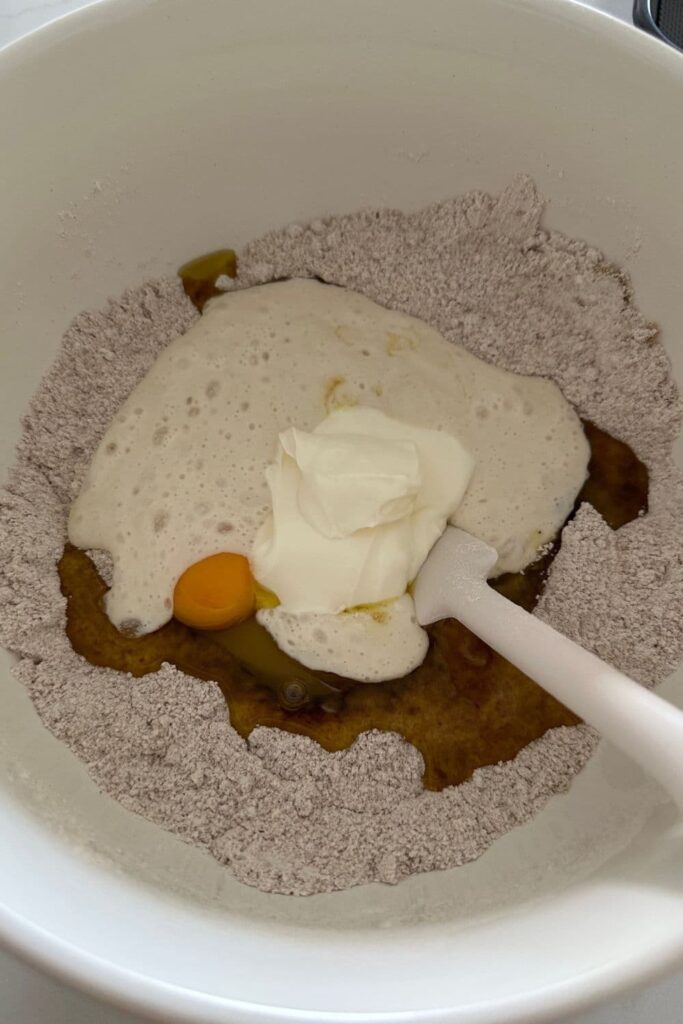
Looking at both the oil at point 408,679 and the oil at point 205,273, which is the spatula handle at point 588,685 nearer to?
the oil at point 408,679

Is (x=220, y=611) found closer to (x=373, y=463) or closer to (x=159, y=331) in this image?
(x=373, y=463)

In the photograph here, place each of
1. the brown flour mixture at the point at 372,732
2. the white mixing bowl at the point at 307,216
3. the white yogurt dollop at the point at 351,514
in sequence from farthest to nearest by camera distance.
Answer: the white yogurt dollop at the point at 351,514 < the brown flour mixture at the point at 372,732 < the white mixing bowl at the point at 307,216

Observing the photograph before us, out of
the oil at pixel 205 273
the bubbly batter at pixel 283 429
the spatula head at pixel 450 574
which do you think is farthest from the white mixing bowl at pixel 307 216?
the spatula head at pixel 450 574

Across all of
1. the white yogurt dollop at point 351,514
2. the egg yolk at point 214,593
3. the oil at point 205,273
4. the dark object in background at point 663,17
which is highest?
the dark object in background at point 663,17

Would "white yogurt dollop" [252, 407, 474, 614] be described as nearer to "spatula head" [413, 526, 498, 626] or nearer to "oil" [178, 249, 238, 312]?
"spatula head" [413, 526, 498, 626]

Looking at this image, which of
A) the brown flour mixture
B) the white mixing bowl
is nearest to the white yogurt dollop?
the brown flour mixture

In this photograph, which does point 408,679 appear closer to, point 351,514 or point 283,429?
point 351,514

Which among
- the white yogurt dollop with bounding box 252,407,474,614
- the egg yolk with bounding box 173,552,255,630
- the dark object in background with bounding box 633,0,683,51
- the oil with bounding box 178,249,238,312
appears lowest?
the egg yolk with bounding box 173,552,255,630
